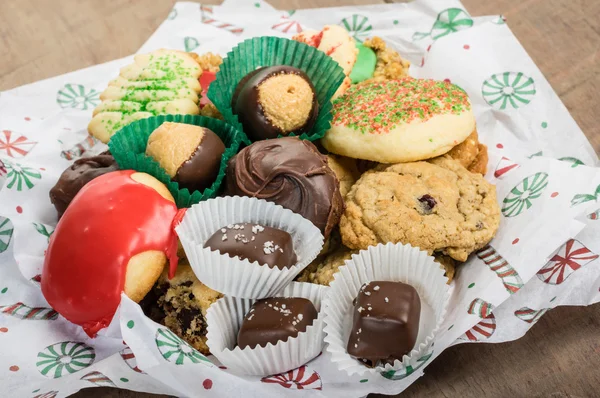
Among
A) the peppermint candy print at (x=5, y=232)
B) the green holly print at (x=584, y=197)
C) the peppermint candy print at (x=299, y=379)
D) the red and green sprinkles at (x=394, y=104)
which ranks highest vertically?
the red and green sprinkles at (x=394, y=104)

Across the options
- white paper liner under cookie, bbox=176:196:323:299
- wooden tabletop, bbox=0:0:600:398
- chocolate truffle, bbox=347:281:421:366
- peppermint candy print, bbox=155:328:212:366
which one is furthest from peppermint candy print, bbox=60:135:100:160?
chocolate truffle, bbox=347:281:421:366

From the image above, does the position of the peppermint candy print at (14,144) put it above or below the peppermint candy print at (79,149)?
above

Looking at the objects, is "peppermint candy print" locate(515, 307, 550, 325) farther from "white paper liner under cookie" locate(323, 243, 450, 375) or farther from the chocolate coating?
the chocolate coating

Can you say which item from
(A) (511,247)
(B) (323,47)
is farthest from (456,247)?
(B) (323,47)

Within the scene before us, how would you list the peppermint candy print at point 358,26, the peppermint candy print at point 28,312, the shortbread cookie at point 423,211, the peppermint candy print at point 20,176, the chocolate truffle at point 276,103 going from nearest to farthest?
the shortbread cookie at point 423,211
the peppermint candy print at point 28,312
the chocolate truffle at point 276,103
the peppermint candy print at point 20,176
the peppermint candy print at point 358,26

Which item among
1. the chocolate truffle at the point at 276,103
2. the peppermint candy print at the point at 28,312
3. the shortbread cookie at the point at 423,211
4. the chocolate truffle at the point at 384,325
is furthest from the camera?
the chocolate truffle at the point at 276,103

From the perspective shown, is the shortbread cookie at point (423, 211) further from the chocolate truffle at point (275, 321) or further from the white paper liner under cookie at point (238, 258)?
the chocolate truffle at point (275, 321)

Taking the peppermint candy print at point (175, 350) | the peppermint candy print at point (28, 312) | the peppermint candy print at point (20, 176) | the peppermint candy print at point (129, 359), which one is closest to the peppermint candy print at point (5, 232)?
the peppermint candy print at point (20, 176)

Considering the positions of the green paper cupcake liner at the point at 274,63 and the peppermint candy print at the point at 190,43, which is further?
the peppermint candy print at the point at 190,43
